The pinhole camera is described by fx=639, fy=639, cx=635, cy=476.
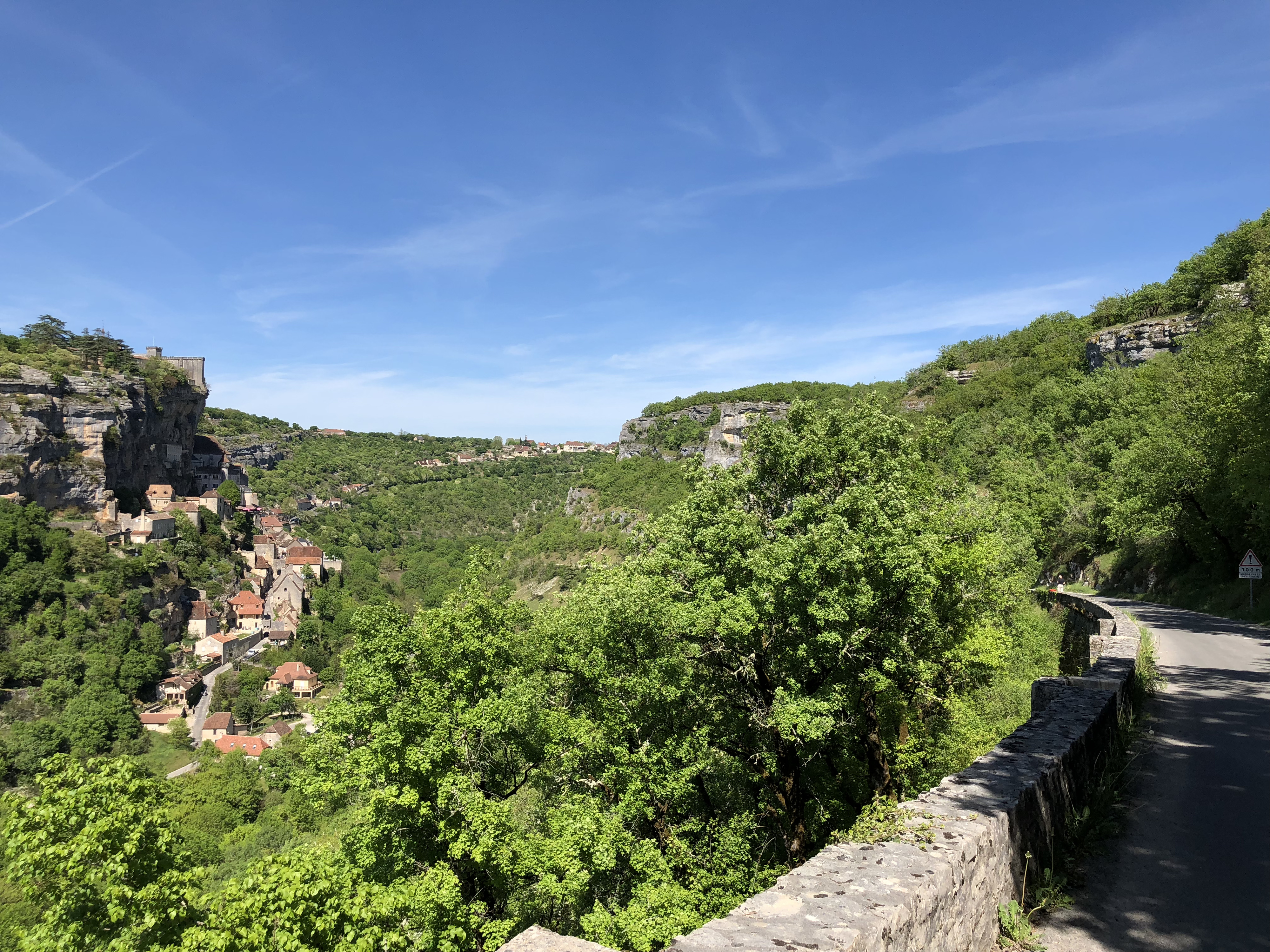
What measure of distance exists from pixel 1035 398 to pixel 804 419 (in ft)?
159

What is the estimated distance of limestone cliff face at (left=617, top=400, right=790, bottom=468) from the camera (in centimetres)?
9088

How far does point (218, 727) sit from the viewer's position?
71.2 m

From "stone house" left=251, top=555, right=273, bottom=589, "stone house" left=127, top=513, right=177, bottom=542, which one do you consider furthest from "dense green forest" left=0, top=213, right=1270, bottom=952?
"stone house" left=251, top=555, right=273, bottom=589

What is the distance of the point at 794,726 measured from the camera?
1127 centimetres

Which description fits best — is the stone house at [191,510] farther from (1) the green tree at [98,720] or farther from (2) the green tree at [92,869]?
(2) the green tree at [92,869]

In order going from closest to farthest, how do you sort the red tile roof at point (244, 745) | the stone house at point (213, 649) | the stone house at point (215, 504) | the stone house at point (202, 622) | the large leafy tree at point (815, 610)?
the large leafy tree at point (815, 610), the red tile roof at point (244, 745), the stone house at point (213, 649), the stone house at point (202, 622), the stone house at point (215, 504)

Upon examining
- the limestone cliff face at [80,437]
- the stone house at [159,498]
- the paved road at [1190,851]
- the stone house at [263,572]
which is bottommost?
the stone house at [263,572]

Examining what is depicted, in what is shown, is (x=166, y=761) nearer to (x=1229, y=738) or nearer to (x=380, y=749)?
(x=380, y=749)

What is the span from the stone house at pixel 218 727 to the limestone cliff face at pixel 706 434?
6235 cm

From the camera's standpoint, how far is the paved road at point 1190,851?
3992 mm

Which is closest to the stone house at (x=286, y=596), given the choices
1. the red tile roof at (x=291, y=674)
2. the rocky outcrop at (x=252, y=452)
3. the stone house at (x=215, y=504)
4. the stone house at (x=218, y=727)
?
the stone house at (x=215, y=504)

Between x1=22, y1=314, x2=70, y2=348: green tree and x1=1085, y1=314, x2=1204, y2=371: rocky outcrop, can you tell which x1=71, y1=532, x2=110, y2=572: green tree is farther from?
x1=1085, y1=314, x2=1204, y2=371: rocky outcrop

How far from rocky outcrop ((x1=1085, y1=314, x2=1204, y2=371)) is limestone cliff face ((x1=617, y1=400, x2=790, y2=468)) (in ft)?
99.5

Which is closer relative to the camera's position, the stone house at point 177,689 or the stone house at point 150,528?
the stone house at point 177,689
